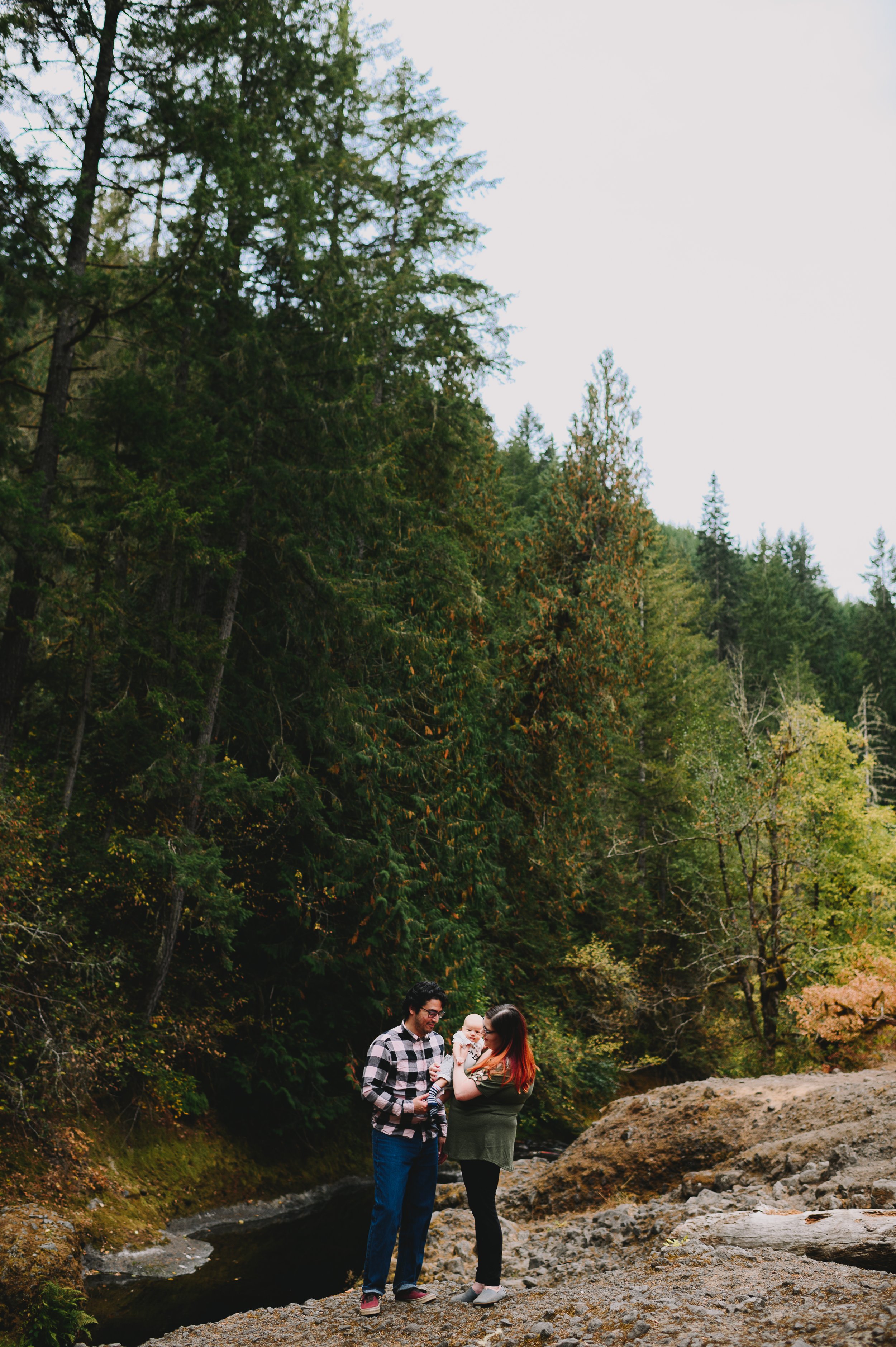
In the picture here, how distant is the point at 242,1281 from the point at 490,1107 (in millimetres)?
6120

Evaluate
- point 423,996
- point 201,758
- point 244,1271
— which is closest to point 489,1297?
point 423,996

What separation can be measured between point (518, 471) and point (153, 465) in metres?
34.8

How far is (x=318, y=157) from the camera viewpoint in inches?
598

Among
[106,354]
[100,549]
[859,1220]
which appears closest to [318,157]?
[106,354]

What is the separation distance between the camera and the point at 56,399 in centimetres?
1153

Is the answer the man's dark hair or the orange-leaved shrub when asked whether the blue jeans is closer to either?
the man's dark hair

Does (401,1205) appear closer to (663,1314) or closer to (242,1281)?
(663,1314)

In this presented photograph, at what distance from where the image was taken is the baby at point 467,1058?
5.15 meters

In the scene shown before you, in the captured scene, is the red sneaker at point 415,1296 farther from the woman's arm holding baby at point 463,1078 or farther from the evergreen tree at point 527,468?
the evergreen tree at point 527,468

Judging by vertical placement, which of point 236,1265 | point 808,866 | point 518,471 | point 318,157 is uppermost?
point 518,471

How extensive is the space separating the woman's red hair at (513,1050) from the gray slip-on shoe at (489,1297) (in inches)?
50.4

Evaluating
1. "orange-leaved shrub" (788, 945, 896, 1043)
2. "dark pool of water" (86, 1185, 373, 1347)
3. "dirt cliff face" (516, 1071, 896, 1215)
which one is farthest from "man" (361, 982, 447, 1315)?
"orange-leaved shrub" (788, 945, 896, 1043)

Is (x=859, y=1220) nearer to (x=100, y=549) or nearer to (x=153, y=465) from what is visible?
(x=100, y=549)

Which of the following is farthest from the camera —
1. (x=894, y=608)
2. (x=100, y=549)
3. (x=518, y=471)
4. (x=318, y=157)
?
(x=894, y=608)
